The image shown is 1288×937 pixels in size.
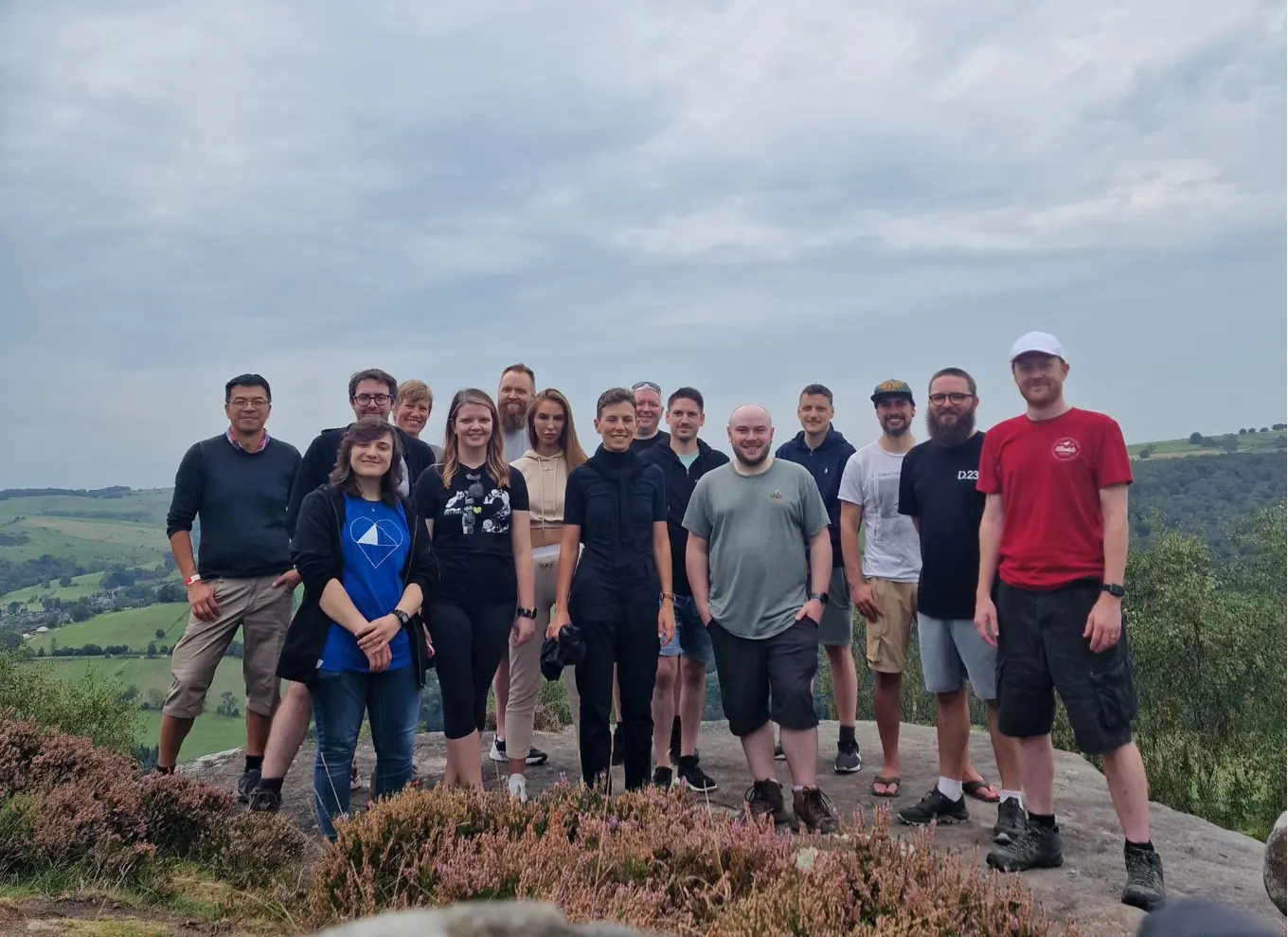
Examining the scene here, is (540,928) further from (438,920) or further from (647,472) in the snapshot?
(647,472)

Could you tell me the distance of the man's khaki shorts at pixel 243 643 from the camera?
582 cm

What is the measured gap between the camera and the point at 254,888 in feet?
13.4

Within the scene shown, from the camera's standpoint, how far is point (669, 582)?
559cm

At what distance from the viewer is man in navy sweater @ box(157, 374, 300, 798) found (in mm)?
5816

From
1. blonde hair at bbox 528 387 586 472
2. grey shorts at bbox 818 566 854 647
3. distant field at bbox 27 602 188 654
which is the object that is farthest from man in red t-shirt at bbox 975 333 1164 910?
distant field at bbox 27 602 188 654

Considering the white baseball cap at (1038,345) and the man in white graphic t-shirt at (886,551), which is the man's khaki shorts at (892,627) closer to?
the man in white graphic t-shirt at (886,551)

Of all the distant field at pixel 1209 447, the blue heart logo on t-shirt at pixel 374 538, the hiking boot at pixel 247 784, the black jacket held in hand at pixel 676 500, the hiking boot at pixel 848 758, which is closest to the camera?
the blue heart logo on t-shirt at pixel 374 538

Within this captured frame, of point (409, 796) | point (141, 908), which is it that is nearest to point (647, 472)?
point (409, 796)

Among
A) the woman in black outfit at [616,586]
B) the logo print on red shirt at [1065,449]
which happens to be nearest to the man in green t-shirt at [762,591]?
the woman in black outfit at [616,586]

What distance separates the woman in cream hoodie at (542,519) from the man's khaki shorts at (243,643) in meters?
1.61

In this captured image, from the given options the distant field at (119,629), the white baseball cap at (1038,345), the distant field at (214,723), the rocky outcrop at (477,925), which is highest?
the white baseball cap at (1038,345)

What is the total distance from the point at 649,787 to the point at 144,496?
60433 millimetres

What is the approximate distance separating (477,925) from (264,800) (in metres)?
4.33

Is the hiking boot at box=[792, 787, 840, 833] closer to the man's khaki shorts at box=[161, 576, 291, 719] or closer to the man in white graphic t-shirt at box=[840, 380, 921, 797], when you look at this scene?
the man in white graphic t-shirt at box=[840, 380, 921, 797]
